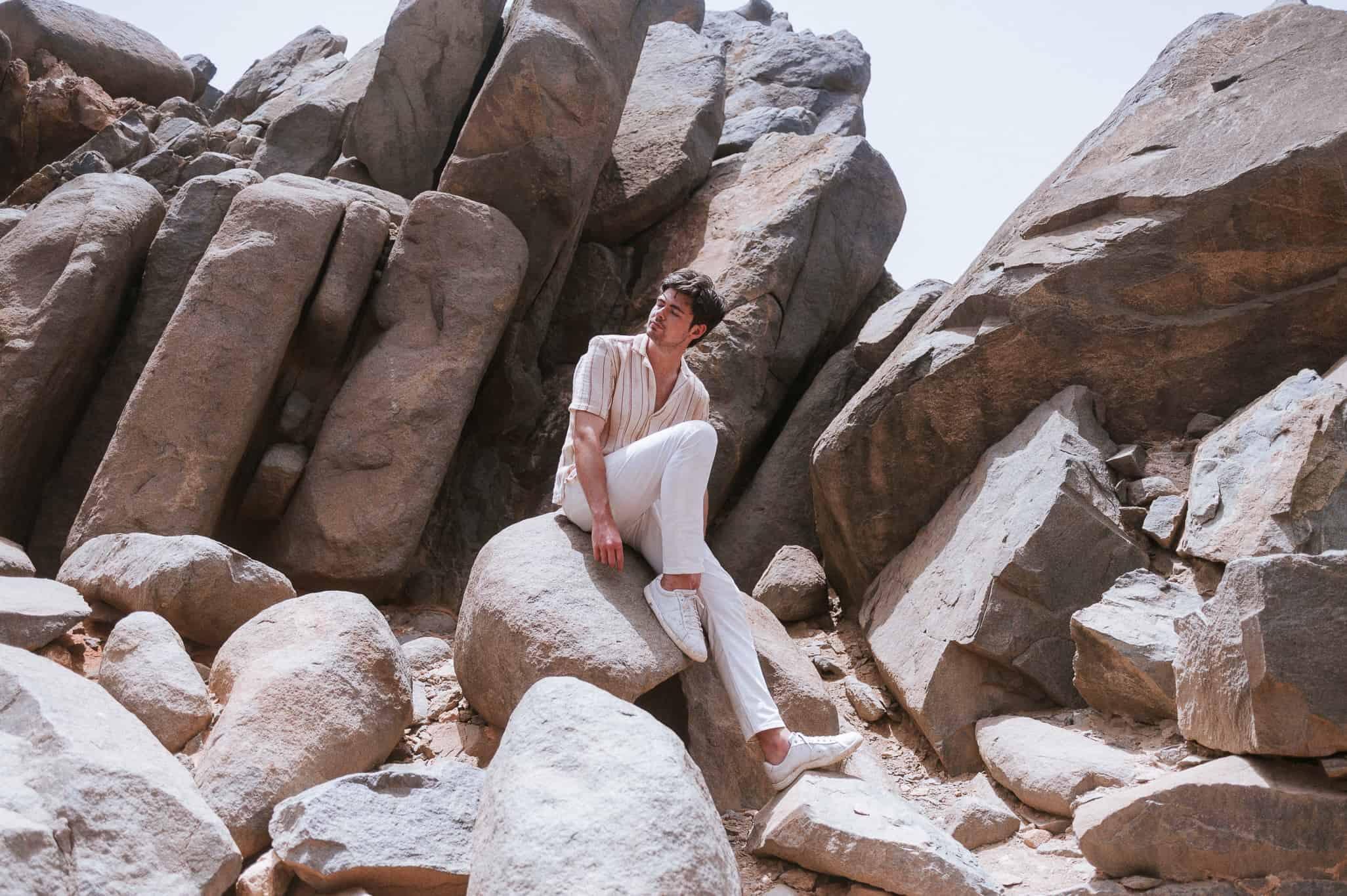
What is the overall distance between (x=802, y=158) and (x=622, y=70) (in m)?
1.66

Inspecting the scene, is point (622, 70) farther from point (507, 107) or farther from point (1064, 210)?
point (1064, 210)

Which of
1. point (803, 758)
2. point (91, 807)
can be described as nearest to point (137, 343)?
point (91, 807)

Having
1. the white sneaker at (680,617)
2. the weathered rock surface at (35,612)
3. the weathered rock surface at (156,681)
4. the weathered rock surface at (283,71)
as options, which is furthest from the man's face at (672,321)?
the weathered rock surface at (283,71)

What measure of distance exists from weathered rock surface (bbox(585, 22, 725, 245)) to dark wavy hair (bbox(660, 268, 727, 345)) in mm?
4087

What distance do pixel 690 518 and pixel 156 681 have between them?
6.95ft

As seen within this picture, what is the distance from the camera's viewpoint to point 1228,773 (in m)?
3.48

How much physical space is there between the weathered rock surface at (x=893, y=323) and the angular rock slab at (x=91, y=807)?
17.0 ft

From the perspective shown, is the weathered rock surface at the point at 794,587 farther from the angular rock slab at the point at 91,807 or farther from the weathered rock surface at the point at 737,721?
the angular rock slab at the point at 91,807

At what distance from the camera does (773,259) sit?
7.96m

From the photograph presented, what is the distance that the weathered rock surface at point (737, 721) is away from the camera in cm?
431

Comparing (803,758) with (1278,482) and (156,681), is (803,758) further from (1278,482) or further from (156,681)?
(156,681)

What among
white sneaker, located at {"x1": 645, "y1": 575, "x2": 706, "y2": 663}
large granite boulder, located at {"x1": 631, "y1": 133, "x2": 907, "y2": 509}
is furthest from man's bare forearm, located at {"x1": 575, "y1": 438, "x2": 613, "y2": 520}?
large granite boulder, located at {"x1": 631, "y1": 133, "x2": 907, "y2": 509}

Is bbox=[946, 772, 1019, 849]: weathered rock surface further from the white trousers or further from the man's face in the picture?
the man's face

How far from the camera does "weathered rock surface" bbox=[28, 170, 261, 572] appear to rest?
6.99m
